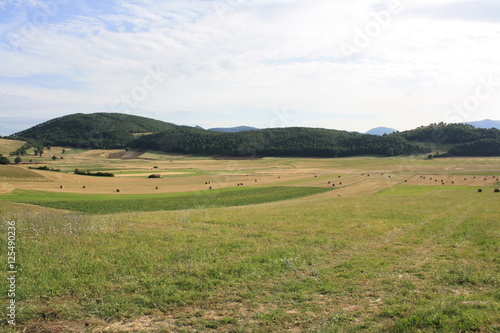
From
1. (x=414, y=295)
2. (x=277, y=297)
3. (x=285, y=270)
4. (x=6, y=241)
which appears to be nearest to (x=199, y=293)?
(x=277, y=297)

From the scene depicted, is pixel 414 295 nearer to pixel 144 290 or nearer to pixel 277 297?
pixel 277 297

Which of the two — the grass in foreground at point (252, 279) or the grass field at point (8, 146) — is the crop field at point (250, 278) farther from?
the grass field at point (8, 146)

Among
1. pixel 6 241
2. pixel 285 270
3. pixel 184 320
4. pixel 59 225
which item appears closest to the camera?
pixel 184 320

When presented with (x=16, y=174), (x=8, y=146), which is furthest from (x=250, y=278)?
(x=8, y=146)

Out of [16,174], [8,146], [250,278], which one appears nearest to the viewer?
[250,278]

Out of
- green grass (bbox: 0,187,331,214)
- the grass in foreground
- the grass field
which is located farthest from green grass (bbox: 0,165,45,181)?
the grass field

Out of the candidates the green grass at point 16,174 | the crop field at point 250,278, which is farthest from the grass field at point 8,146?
the crop field at point 250,278

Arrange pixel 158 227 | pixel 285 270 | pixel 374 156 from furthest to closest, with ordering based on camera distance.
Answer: pixel 374 156, pixel 158 227, pixel 285 270

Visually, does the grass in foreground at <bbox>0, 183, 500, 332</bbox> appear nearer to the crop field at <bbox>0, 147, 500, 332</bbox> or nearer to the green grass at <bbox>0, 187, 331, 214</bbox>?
the crop field at <bbox>0, 147, 500, 332</bbox>

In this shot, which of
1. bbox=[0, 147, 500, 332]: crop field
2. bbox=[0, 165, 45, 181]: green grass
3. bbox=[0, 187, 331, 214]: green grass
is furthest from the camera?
bbox=[0, 165, 45, 181]: green grass

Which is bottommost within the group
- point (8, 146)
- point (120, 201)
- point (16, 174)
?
point (120, 201)

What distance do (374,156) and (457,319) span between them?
7739 inches

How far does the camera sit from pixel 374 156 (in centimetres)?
19288

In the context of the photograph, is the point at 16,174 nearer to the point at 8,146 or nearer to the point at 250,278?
the point at 250,278
